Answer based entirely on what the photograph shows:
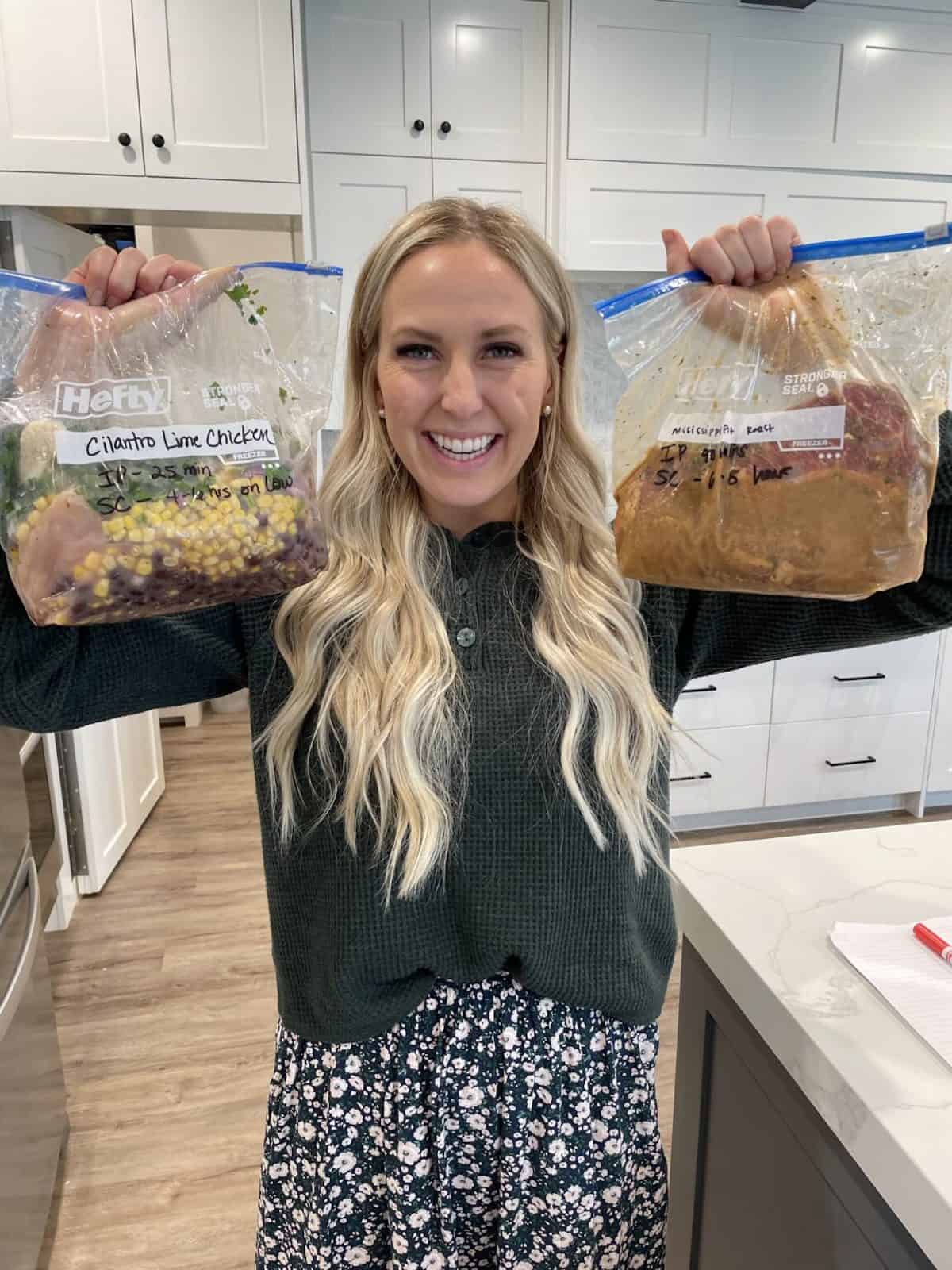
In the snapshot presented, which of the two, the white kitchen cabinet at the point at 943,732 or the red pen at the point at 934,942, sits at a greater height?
the red pen at the point at 934,942

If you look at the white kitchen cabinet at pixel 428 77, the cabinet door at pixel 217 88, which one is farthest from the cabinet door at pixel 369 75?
the cabinet door at pixel 217 88

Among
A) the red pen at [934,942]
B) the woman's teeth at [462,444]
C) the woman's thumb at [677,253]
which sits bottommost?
the red pen at [934,942]

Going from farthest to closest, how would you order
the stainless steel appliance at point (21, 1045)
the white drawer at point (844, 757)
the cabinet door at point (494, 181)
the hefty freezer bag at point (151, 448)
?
the white drawer at point (844, 757)
the cabinet door at point (494, 181)
the stainless steel appliance at point (21, 1045)
the hefty freezer bag at point (151, 448)

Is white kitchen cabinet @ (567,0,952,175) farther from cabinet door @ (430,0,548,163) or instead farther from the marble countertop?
the marble countertop

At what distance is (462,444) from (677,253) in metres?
0.26

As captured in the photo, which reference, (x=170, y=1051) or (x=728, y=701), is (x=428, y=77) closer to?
(x=728, y=701)

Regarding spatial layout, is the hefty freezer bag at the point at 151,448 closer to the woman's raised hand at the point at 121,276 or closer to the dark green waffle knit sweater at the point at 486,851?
the woman's raised hand at the point at 121,276

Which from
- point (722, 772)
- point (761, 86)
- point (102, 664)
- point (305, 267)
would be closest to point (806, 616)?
point (305, 267)

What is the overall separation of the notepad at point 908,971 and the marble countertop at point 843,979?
0.03ft

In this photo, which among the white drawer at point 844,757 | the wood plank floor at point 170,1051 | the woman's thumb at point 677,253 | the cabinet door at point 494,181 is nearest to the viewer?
the woman's thumb at point 677,253

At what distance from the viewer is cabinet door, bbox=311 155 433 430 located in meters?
2.44

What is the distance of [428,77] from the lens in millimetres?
2416

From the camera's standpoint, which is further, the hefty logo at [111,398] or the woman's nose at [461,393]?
the woman's nose at [461,393]

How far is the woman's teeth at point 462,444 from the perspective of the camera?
874mm
